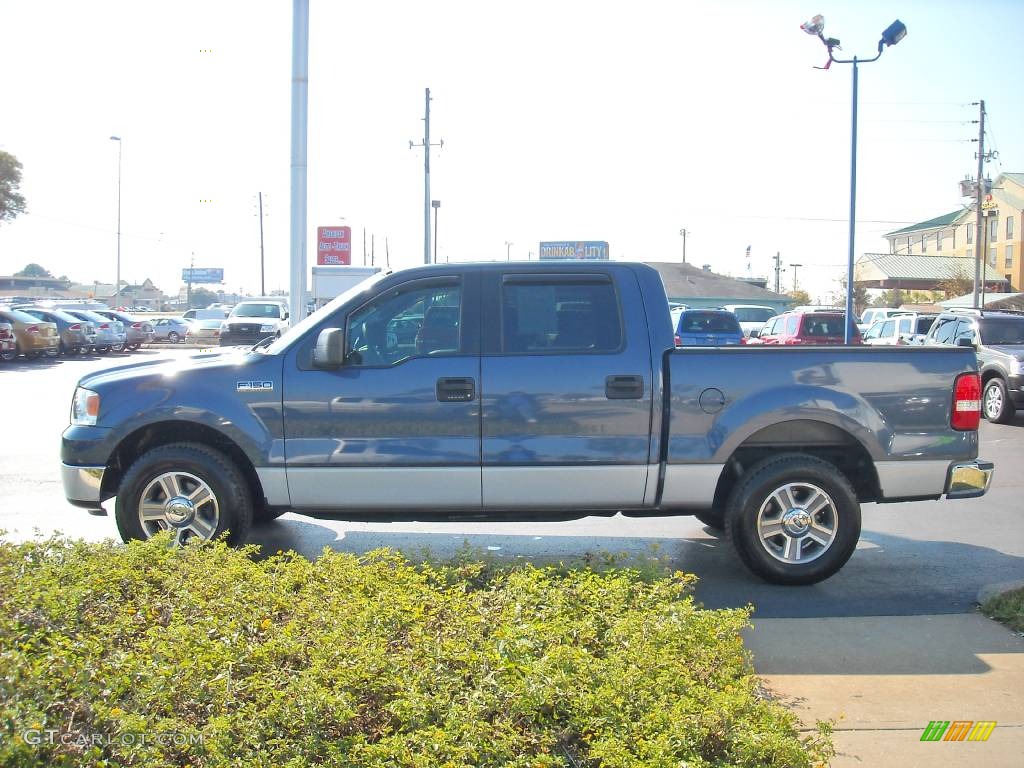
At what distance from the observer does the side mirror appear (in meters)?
5.96

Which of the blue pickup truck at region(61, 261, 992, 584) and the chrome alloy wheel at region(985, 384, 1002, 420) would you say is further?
the chrome alloy wheel at region(985, 384, 1002, 420)

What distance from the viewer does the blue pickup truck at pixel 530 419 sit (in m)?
6.03

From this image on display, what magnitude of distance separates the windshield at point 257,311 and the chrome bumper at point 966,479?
27288mm

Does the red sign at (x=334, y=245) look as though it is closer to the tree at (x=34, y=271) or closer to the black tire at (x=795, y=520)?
the black tire at (x=795, y=520)

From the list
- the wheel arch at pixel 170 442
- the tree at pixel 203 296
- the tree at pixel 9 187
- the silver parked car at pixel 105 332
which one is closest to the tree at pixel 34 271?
the tree at pixel 203 296

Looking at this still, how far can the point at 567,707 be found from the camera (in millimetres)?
3447

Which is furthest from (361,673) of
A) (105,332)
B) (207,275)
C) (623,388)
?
(207,275)

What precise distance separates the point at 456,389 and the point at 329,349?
0.83m

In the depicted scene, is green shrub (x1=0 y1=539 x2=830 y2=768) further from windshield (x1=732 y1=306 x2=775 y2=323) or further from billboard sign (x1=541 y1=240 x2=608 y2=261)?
windshield (x1=732 y1=306 x2=775 y2=323)

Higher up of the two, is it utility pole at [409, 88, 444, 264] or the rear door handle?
utility pole at [409, 88, 444, 264]

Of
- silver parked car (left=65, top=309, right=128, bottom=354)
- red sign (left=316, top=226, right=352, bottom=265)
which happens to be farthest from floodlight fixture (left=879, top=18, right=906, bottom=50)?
silver parked car (left=65, top=309, right=128, bottom=354)

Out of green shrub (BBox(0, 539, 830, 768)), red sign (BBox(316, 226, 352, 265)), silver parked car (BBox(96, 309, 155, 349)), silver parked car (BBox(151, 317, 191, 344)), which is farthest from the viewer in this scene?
silver parked car (BBox(151, 317, 191, 344))

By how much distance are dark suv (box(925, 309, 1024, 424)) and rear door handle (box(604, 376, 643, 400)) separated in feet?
35.3

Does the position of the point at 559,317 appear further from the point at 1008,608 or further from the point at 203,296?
the point at 203,296
